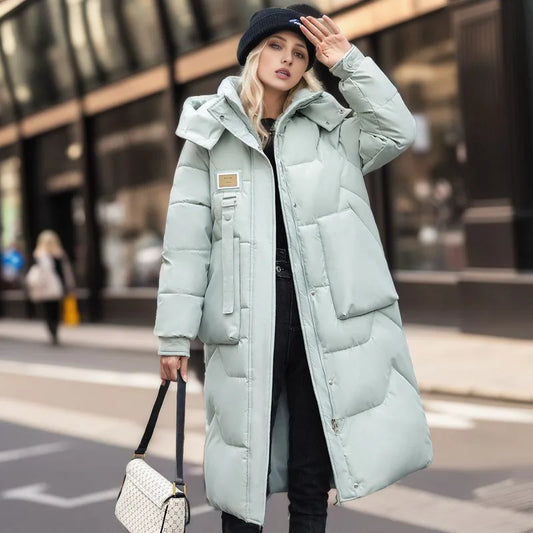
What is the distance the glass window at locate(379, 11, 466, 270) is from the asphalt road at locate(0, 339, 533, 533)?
15.5 ft

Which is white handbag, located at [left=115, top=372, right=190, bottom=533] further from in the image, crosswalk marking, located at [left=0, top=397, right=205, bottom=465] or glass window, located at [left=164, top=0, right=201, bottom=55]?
glass window, located at [left=164, top=0, right=201, bottom=55]

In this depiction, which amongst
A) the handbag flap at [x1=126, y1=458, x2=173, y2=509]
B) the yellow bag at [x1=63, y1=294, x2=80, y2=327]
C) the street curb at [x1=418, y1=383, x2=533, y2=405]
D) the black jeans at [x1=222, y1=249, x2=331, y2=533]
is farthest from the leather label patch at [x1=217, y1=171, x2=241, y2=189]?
the yellow bag at [x1=63, y1=294, x2=80, y2=327]

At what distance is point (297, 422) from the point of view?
3.52 meters

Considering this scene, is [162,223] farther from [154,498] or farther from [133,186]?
[154,498]

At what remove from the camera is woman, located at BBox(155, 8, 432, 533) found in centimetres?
344

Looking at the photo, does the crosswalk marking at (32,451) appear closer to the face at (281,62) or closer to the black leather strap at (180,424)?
the black leather strap at (180,424)

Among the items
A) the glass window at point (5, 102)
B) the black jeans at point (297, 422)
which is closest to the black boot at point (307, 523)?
the black jeans at point (297, 422)

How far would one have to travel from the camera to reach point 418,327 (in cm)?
1373

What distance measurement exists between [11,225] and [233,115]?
2180 cm

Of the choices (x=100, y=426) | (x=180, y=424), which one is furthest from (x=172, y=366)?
(x=100, y=426)

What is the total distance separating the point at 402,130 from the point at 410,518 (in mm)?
2144

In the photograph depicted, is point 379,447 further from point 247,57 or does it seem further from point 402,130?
point 247,57

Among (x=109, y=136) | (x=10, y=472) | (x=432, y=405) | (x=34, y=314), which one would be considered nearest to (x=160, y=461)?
(x=10, y=472)

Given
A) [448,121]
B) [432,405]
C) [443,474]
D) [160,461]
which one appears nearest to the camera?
[443,474]
